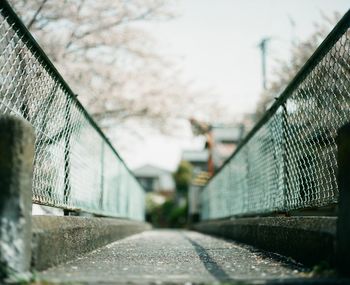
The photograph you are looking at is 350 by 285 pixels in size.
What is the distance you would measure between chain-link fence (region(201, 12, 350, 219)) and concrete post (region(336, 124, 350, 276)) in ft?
1.41

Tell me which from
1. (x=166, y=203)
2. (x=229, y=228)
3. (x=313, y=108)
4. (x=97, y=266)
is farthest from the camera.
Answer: (x=166, y=203)

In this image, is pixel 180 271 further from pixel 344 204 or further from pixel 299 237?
pixel 344 204

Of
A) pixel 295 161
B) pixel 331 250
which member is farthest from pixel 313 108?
pixel 331 250

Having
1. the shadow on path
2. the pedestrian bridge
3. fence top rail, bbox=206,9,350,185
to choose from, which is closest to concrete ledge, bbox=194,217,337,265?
the pedestrian bridge

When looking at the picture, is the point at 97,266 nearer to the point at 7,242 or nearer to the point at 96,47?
the point at 7,242

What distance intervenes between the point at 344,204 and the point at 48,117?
2.58 metres

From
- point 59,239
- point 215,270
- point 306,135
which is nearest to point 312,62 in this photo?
point 306,135

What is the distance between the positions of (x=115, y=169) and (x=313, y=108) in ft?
20.8

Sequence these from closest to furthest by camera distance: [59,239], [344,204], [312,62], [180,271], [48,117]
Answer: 1. [344,204]
2. [180,271]
3. [59,239]
4. [312,62]
5. [48,117]

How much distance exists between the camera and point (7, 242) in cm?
248

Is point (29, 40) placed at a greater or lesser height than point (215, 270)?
greater

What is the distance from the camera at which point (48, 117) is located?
3.99 meters

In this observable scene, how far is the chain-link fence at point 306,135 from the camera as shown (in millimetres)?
3291

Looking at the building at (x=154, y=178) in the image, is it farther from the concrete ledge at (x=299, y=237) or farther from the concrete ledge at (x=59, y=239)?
the concrete ledge at (x=59, y=239)
